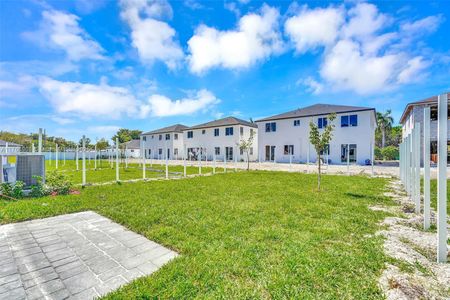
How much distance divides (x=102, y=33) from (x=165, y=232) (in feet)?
40.6

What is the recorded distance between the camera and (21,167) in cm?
694

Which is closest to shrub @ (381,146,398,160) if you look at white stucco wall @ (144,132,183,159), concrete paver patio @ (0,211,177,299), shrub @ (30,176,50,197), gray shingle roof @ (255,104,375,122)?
gray shingle roof @ (255,104,375,122)

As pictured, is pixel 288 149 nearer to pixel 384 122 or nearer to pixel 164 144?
pixel 164 144

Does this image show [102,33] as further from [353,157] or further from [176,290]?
[353,157]

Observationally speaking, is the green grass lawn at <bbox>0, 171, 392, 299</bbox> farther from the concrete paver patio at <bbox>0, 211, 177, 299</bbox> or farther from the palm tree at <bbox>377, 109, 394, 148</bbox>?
the palm tree at <bbox>377, 109, 394, 148</bbox>

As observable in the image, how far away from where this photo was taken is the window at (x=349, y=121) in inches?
858

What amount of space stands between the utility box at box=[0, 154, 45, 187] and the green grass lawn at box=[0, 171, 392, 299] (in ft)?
4.60

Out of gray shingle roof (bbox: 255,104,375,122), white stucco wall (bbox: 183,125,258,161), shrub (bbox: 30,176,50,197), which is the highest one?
gray shingle roof (bbox: 255,104,375,122)

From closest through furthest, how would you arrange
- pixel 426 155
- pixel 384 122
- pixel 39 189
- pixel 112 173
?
pixel 426 155 → pixel 39 189 → pixel 112 173 → pixel 384 122

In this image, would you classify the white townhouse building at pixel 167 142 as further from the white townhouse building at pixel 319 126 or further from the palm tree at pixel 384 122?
the palm tree at pixel 384 122

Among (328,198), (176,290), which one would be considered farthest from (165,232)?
(328,198)

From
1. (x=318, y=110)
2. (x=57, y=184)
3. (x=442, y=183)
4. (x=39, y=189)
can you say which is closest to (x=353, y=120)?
(x=318, y=110)

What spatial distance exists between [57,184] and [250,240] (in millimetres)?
7631

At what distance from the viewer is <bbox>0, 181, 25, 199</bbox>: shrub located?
20.9 ft
